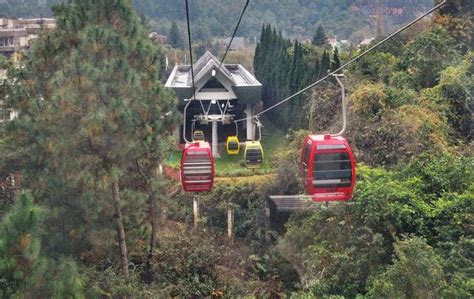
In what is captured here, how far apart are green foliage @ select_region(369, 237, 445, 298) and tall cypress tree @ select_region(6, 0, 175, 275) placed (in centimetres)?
464

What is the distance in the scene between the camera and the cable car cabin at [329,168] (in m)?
7.84

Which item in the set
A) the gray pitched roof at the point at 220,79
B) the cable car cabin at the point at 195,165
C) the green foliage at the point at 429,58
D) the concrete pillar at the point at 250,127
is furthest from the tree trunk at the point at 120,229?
the concrete pillar at the point at 250,127

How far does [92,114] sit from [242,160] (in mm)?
12777

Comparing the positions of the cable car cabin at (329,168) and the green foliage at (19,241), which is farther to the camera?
the cable car cabin at (329,168)

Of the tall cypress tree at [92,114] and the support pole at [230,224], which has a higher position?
the tall cypress tree at [92,114]

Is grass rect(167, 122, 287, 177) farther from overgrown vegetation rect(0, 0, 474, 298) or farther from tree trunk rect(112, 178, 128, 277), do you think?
tree trunk rect(112, 178, 128, 277)

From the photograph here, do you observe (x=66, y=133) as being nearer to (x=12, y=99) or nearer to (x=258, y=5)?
(x=12, y=99)

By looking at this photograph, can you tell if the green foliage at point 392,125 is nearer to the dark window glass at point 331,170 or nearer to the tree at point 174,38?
the dark window glass at point 331,170

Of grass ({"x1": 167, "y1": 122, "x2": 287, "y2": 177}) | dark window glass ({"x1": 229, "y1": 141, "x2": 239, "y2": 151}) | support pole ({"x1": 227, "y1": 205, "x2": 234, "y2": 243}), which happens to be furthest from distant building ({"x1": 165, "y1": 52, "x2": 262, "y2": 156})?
support pole ({"x1": 227, "y1": 205, "x2": 234, "y2": 243})

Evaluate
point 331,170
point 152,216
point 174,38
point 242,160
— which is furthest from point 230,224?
point 174,38

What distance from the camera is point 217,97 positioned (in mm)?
25906

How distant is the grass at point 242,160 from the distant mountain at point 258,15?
35379mm

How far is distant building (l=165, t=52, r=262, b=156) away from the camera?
24.5 meters

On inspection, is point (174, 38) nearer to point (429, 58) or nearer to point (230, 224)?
point (429, 58)
